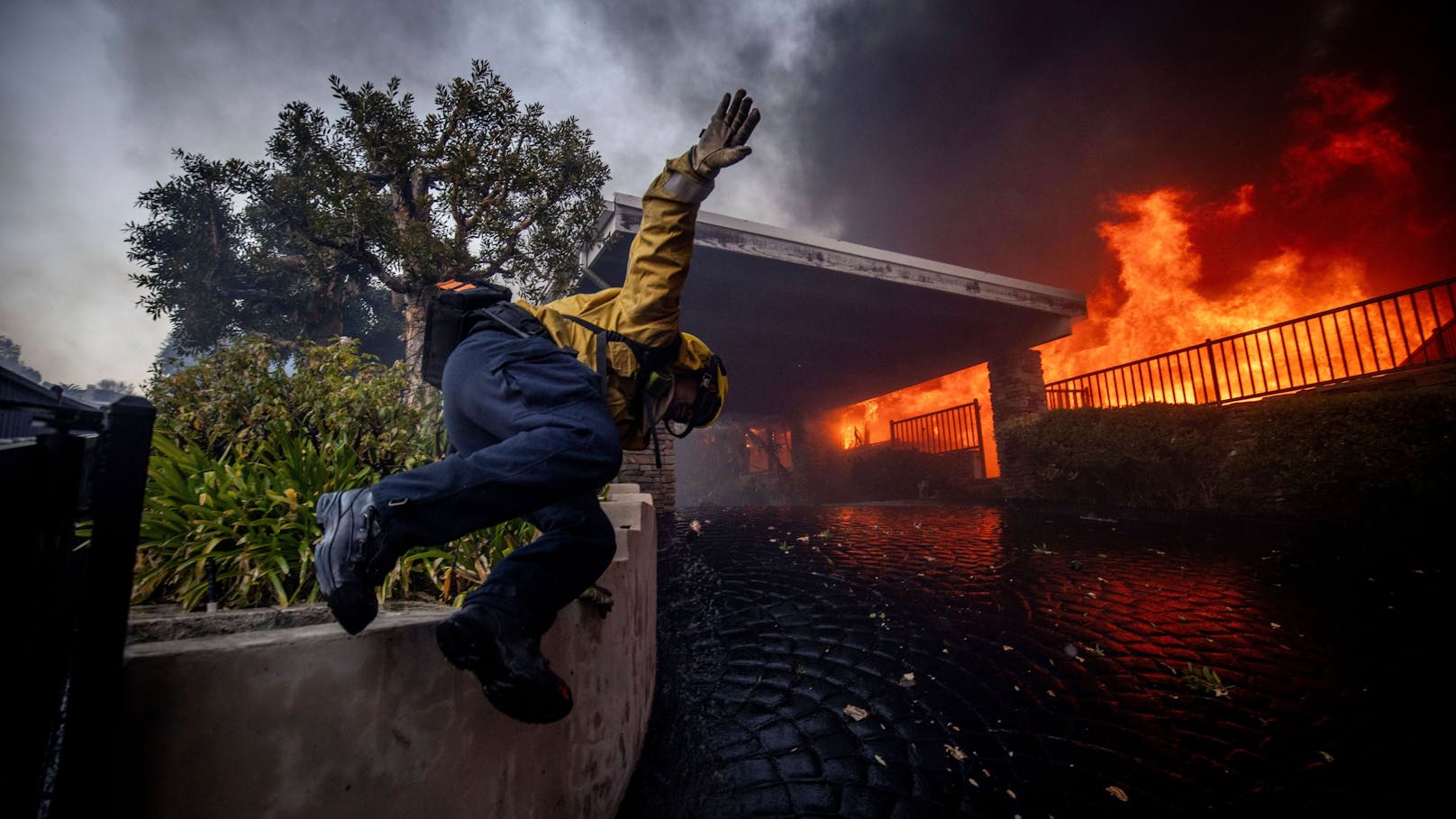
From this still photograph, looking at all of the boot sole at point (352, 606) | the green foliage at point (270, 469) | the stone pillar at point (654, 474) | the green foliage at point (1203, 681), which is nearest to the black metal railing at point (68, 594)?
the boot sole at point (352, 606)

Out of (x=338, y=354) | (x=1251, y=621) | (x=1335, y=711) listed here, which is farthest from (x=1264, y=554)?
(x=338, y=354)

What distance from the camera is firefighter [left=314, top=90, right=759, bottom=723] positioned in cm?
115

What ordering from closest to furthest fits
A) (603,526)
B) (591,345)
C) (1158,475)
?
1. (603,526)
2. (591,345)
3. (1158,475)

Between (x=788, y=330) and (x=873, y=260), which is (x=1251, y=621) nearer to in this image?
(x=873, y=260)

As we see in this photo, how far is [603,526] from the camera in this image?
1.55 metres

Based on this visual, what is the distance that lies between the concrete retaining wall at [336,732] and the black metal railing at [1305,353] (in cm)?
986

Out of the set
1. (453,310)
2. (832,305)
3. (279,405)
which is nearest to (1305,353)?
(832,305)

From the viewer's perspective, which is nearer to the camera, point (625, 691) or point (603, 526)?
point (603, 526)

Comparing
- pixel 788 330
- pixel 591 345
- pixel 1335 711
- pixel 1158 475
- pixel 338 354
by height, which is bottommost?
pixel 1335 711

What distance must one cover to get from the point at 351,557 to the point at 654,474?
659cm

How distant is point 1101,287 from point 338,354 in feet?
69.4

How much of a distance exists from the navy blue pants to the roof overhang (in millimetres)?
4524

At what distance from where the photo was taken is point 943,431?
13.8 metres

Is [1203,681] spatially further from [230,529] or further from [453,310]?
[230,529]
